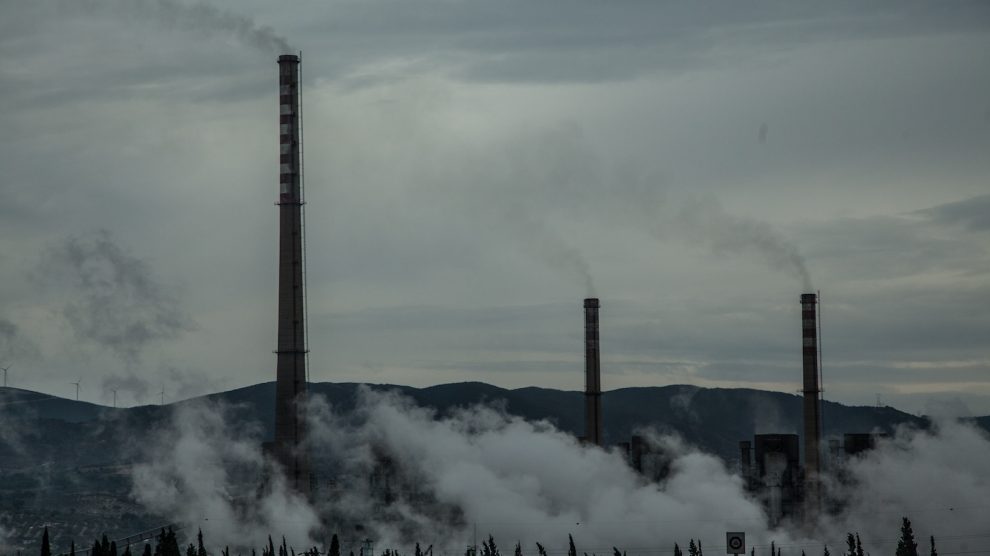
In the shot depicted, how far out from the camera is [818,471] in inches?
3600

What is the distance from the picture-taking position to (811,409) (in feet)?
291

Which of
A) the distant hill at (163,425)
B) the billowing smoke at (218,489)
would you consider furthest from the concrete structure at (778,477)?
the distant hill at (163,425)

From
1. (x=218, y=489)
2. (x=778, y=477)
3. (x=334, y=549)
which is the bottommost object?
(x=334, y=549)

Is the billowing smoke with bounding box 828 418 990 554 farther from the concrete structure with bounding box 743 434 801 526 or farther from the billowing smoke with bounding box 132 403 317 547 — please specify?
the billowing smoke with bounding box 132 403 317 547

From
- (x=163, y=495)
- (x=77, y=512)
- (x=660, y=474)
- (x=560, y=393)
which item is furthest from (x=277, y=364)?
(x=560, y=393)

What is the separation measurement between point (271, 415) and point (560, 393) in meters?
42.3

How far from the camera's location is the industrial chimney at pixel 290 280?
77062mm

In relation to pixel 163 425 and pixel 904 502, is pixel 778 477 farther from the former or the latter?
pixel 163 425

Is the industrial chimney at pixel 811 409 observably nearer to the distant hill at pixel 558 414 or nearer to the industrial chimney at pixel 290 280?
the industrial chimney at pixel 290 280

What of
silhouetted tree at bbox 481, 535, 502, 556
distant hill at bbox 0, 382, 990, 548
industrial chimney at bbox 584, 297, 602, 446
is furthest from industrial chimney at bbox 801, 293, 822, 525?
distant hill at bbox 0, 382, 990, 548

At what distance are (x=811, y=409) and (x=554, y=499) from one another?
1761cm

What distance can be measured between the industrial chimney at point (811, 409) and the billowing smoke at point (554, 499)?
1917 millimetres

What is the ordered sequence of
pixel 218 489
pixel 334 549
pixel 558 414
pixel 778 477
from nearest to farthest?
1. pixel 334 549
2. pixel 218 489
3. pixel 778 477
4. pixel 558 414

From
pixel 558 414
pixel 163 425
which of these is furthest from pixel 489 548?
pixel 558 414
